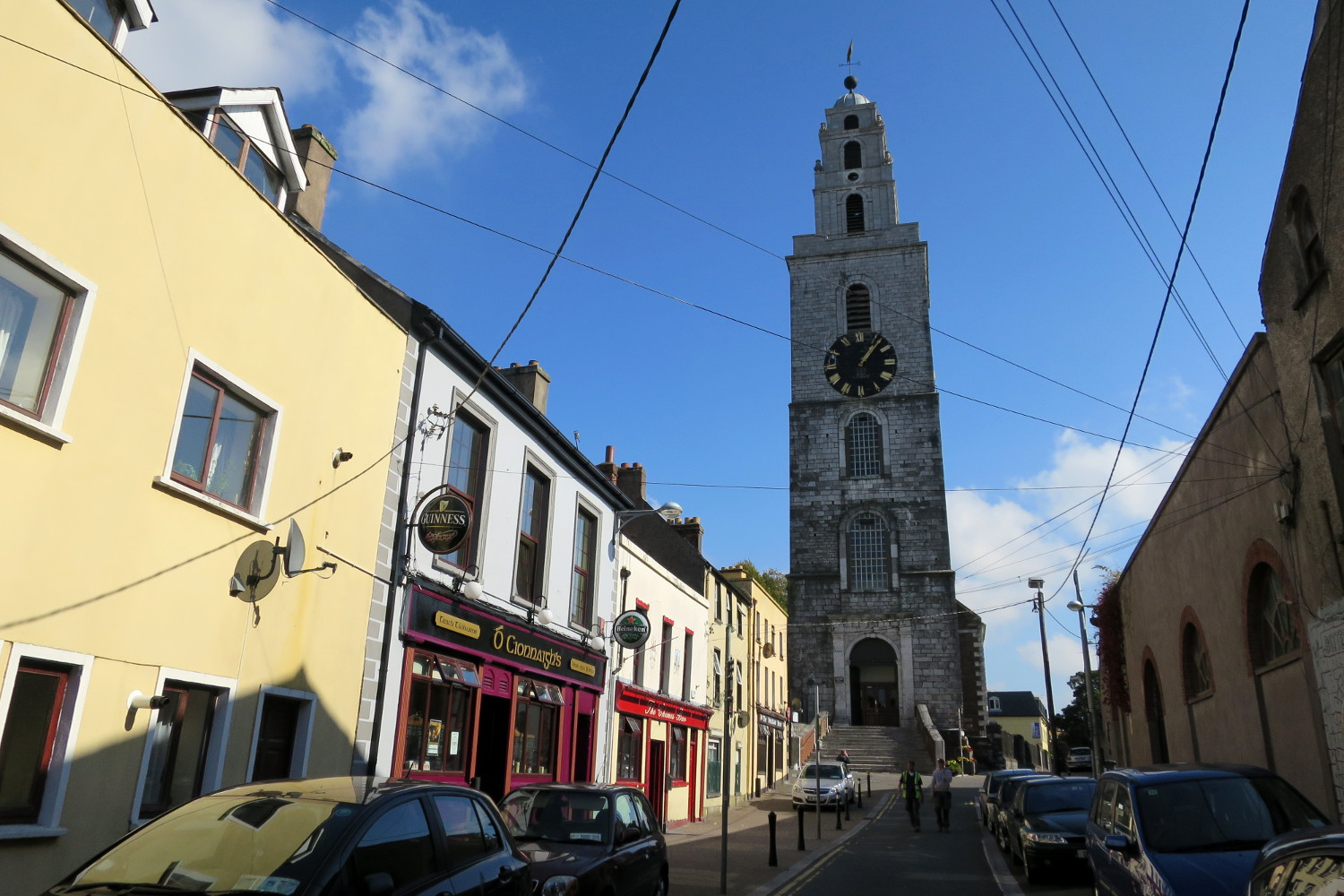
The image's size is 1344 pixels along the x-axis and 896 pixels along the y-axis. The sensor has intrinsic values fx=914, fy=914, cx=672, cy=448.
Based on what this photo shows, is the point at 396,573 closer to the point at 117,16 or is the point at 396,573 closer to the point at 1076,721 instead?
the point at 117,16

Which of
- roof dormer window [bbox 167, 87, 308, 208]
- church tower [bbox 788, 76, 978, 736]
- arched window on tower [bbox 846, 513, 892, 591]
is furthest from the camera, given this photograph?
arched window on tower [bbox 846, 513, 892, 591]

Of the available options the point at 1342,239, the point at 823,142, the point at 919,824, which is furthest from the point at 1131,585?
the point at 823,142

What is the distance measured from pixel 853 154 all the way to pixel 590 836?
2190 inches

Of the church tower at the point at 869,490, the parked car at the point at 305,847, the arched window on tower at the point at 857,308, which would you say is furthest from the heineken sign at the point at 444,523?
the arched window on tower at the point at 857,308

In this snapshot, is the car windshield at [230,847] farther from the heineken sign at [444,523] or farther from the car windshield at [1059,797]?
the car windshield at [1059,797]

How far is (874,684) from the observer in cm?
4809

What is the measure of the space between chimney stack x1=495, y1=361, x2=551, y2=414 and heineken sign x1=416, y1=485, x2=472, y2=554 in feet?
20.8

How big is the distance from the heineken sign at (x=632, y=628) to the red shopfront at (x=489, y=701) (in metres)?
0.80

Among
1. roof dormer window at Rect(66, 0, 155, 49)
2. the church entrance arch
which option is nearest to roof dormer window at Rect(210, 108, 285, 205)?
roof dormer window at Rect(66, 0, 155, 49)

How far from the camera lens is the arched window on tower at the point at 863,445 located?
1951 inches

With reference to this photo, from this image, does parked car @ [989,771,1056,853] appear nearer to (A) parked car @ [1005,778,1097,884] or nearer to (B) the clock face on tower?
(A) parked car @ [1005,778,1097,884]

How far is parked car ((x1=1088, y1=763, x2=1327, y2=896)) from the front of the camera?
695 centimetres

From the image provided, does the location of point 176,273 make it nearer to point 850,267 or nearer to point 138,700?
point 138,700

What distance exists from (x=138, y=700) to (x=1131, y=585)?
72.0ft
